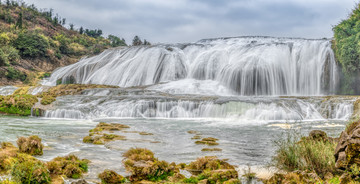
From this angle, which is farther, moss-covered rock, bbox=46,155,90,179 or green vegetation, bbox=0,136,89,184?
moss-covered rock, bbox=46,155,90,179

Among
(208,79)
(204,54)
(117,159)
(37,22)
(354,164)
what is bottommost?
(117,159)

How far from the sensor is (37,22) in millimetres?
73750

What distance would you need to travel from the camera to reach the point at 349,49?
95.3 ft

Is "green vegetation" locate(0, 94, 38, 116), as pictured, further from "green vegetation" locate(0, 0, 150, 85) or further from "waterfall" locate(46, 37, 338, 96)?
"green vegetation" locate(0, 0, 150, 85)

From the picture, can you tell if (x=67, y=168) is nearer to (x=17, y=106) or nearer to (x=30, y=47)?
(x=17, y=106)

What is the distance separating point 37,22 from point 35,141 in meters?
75.7

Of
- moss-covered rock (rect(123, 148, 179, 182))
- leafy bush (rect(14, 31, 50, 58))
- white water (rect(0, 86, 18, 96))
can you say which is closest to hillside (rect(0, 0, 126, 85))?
leafy bush (rect(14, 31, 50, 58))

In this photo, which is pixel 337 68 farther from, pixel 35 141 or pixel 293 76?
pixel 35 141

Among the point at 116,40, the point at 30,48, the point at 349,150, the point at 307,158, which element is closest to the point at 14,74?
the point at 30,48

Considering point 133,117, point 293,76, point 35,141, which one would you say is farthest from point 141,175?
point 293,76

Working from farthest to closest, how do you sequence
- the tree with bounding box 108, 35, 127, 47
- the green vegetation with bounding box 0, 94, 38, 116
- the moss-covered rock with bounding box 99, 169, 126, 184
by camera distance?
the tree with bounding box 108, 35, 127, 47 → the green vegetation with bounding box 0, 94, 38, 116 → the moss-covered rock with bounding box 99, 169, 126, 184

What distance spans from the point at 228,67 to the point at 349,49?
12.1 metres

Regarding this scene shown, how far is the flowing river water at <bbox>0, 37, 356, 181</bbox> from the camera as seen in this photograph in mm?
9188

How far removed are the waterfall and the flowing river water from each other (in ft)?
0.34
